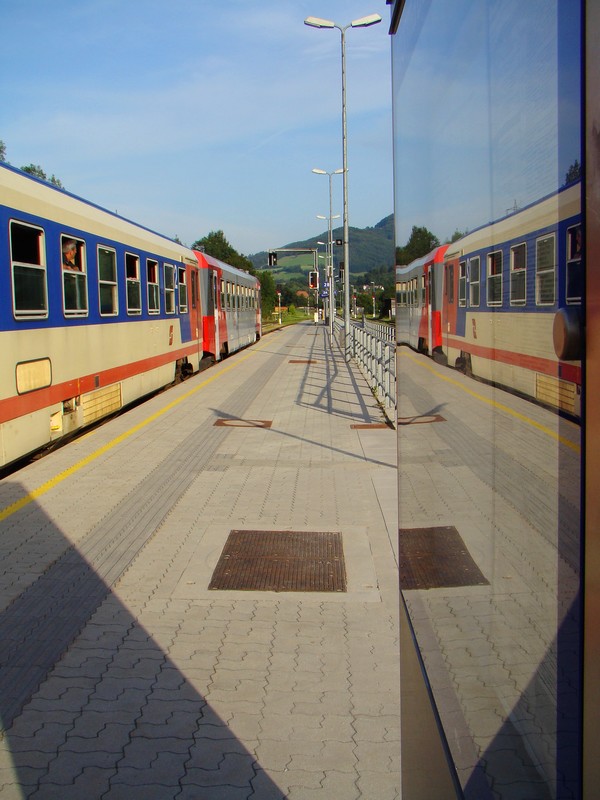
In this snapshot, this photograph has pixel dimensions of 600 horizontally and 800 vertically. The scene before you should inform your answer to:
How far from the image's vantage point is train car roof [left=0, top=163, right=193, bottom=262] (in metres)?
8.23

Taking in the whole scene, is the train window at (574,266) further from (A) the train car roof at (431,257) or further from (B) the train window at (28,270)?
(B) the train window at (28,270)

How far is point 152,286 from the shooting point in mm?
15258

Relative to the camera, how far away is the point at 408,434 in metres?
1.95

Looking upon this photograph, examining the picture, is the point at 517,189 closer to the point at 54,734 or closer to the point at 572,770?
the point at 572,770

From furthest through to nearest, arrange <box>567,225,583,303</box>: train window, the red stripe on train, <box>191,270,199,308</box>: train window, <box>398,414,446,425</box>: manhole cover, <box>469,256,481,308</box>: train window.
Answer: <box>191,270,199,308</box>: train window → the red stripe on train → <box>398,414,446,425</box>: manhole cover → <box>469,256,481,308</box>: train window → <box>567,225,583,303</box>: train window

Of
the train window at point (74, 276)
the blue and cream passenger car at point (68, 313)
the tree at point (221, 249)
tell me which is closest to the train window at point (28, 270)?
the blue and cream passenger car at point (68, 313)

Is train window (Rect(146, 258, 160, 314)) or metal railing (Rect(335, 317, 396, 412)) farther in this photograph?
train window (Rect(146, 258, 160, 314))

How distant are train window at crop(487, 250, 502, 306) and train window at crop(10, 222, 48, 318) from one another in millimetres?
7708

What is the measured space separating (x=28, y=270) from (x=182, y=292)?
980 centimetres

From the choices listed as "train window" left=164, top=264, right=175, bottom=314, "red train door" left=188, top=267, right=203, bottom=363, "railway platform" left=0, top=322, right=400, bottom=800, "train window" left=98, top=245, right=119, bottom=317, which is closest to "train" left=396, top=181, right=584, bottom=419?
"railway platform" left=0, top=322, right=400, bottom=800

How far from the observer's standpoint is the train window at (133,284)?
43.5 feet

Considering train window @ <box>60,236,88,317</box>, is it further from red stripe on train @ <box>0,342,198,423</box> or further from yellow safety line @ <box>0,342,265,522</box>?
yellow safety line @ <box>0,342,265,522</box>

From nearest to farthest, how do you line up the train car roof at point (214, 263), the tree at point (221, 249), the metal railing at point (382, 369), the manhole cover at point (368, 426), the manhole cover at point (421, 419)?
the manhole cover at point (421, 419) → the manhole cover at point (368, 426) → the metal railing at point (382, 369) → the train car roof at point (214, 263) → the tree at point (221, 249)

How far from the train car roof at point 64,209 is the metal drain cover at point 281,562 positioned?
3993mm
